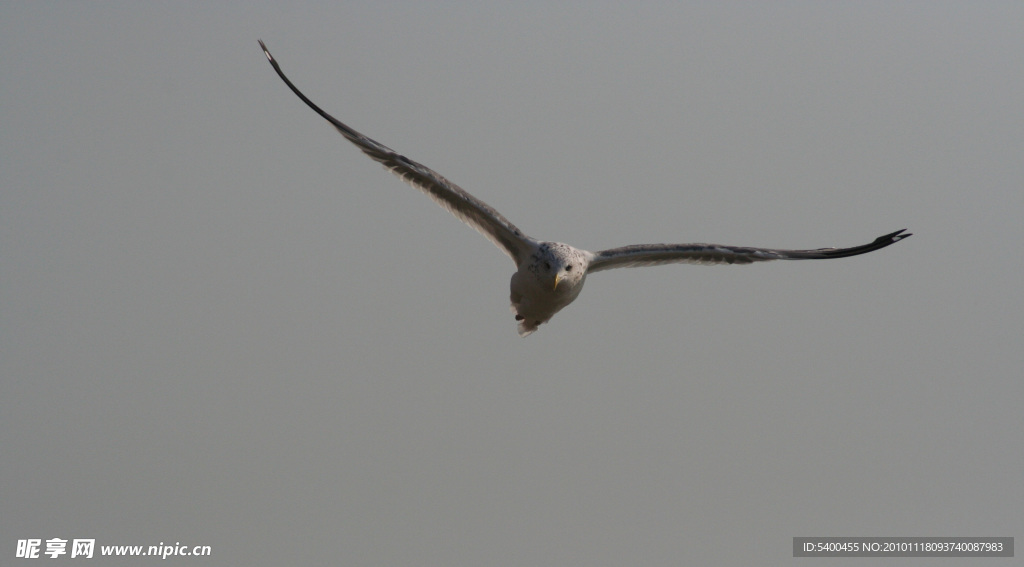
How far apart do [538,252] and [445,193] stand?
5.78 feet

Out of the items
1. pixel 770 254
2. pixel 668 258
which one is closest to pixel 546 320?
pixel 668 258

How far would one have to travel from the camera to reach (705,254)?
20047 millimetres

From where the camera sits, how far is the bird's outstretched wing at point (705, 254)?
62.8 ft

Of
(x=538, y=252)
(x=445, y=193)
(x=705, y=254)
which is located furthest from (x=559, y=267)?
(x=705, y=254)

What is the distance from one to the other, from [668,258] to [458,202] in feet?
12.8

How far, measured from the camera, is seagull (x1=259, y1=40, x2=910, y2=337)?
18016mm

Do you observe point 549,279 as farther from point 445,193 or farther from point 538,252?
point 445,193

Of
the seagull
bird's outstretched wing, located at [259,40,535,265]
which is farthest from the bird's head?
bird's outstretched wing, located at [259,40,535,265]

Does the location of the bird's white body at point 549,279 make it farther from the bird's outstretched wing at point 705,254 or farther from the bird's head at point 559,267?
the bird's outstretched wing at point 705,254

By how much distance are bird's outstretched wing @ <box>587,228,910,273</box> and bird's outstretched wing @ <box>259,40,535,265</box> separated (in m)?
1.41

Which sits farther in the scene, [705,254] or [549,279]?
[705,254]

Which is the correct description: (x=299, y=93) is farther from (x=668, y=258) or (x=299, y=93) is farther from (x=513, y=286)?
(x=668, y=258)

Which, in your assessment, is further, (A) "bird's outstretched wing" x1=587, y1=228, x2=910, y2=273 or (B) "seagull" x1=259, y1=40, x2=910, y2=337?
(A) "bird's outstretched wing" x1=587, y1=228, x2=910, y2=273

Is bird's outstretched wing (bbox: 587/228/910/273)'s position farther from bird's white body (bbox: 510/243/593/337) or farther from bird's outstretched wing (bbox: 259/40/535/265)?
bird's outstretched wing (bbox: 259/40/535/265)
